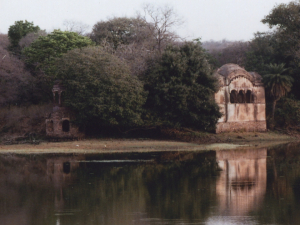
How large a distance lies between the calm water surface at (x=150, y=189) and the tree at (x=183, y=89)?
22.3ft

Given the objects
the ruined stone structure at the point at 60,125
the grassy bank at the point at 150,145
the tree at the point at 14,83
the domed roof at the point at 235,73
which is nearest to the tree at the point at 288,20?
the domed roof at the point at 235,73

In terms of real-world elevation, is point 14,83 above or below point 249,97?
above

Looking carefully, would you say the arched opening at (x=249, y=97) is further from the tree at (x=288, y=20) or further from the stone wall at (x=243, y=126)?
the tree at (x=288, y=20)

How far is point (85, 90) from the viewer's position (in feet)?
97.6

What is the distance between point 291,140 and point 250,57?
31.5 feet

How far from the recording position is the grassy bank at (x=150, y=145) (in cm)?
2753

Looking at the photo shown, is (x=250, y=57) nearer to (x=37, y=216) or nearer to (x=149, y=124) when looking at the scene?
(x=149, y=124)

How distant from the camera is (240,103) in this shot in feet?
116

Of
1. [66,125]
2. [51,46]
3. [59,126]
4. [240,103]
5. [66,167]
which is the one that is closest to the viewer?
[66,167]

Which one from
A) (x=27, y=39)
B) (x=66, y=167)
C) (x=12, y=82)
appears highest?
(x=27, y=39)

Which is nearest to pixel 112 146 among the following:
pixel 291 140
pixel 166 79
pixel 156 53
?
pixel 166 79

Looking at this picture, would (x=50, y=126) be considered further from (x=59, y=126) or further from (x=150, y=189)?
(x=150, y=189)

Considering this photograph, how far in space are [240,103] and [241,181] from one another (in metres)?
19.1

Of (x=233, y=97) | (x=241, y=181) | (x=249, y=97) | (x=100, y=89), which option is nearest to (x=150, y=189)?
(x=241, y=181)
